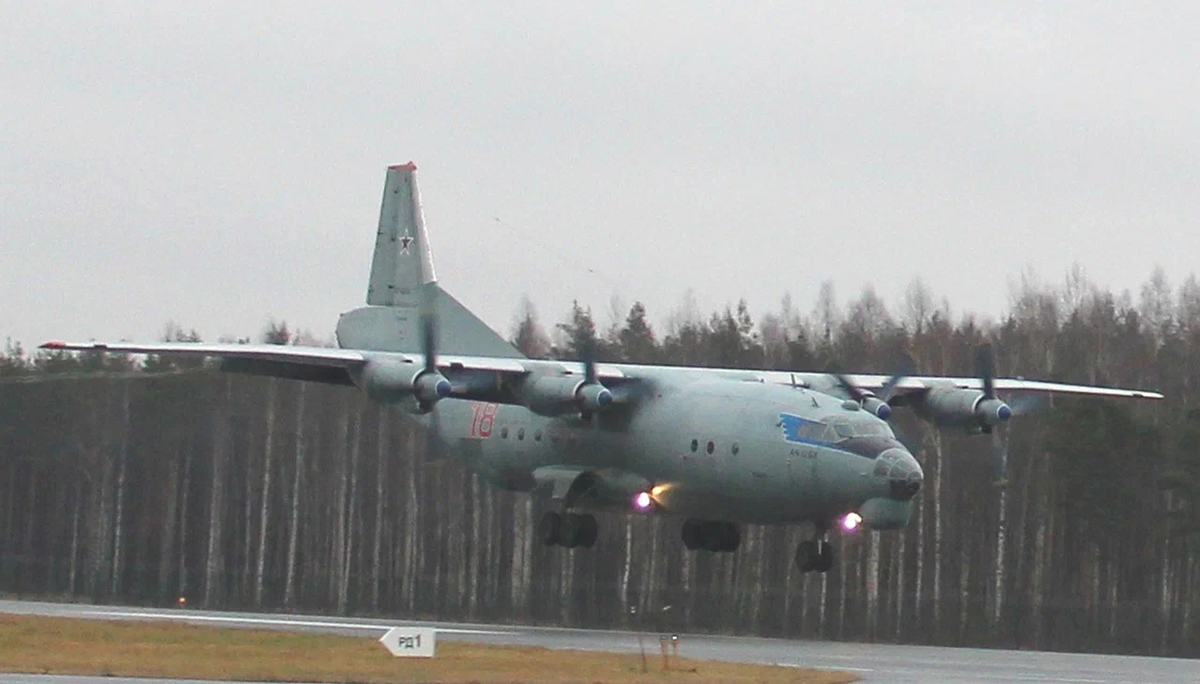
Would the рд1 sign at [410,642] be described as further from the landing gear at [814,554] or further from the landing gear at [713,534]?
the landing gear at [713,534]

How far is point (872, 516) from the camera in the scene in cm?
4222

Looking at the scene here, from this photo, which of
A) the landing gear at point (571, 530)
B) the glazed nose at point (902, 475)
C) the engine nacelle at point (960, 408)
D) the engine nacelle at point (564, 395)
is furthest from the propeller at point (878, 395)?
the landing gear at point (571, 530)

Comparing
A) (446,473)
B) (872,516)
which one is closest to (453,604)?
(446,473)

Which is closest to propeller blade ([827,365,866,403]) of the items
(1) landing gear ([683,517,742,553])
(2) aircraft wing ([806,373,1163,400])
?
(2) aircraft wing ([806,373,1163,400])

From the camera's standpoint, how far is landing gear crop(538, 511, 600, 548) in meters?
47.9

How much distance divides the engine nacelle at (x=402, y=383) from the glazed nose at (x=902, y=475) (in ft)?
30.1

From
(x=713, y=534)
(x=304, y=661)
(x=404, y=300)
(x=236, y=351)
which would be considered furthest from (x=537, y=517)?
(x=304, y=661)

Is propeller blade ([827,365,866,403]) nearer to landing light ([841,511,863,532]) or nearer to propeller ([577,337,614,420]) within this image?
landing light ([841,511,863,532])

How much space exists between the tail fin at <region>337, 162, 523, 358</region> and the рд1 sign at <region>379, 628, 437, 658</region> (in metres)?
19.0

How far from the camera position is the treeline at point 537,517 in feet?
204

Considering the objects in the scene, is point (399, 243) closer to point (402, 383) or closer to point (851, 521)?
point (402, 383)

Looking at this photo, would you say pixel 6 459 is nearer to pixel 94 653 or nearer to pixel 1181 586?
pixel 94 653

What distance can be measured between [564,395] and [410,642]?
11.8m

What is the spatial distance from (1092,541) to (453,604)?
1981cm
